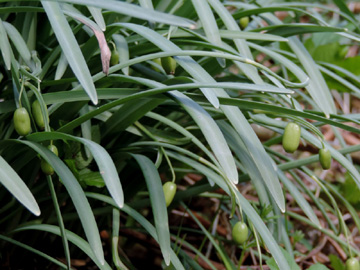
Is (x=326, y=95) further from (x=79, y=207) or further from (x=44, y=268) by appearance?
(x=44, y=268)

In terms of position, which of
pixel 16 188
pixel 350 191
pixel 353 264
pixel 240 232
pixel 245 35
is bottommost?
pixel 350 191

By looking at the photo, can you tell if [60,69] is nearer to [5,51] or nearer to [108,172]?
[5,51]

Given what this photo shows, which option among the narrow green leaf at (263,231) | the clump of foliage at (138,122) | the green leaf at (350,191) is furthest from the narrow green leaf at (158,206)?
the green leaf at (350,191)

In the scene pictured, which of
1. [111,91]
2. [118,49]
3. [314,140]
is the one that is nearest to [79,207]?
[111,91]

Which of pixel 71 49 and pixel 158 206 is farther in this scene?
pixel 158 206

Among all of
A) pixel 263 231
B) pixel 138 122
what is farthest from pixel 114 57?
pixel 263 231

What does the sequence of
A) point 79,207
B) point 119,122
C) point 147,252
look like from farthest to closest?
1. point 147,252
2. point 119,122
3. point 79,207

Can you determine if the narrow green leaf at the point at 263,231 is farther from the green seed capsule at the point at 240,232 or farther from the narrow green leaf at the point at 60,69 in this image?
the narrow green leaf at the point at 60,69
